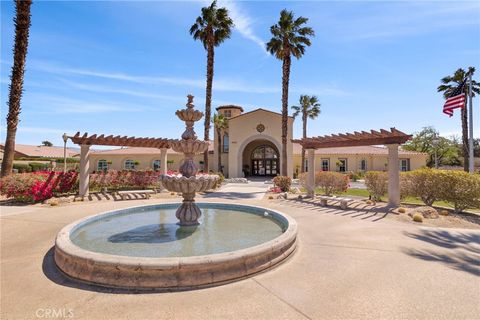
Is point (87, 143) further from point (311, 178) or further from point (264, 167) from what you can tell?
point (264, 167)

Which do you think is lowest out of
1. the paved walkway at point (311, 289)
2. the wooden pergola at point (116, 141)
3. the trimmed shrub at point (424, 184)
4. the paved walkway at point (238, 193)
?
the paved walkway at point (311, 289)

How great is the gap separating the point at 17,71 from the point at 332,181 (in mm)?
20963

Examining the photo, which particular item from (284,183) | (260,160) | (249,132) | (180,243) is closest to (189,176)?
(180,243)

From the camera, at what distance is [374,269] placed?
5066 millimetres

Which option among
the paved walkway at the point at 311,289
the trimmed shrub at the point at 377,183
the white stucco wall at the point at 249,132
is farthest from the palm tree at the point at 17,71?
Answer: the trimmed shrub at the point at 377,183

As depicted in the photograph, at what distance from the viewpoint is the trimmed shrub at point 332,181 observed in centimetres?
1661

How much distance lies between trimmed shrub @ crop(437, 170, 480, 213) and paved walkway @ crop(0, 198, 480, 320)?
5.16 meters

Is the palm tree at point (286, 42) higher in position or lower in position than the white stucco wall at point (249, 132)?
higher

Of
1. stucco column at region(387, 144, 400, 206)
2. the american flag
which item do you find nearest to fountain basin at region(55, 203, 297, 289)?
stucco column at region(387, 144, 400, 206)

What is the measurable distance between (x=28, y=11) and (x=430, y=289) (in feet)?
75.5

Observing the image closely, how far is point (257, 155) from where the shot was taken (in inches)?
1499

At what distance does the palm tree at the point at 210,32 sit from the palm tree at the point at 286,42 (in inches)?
170

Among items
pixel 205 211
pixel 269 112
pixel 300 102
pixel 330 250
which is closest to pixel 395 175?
pixel 330 250

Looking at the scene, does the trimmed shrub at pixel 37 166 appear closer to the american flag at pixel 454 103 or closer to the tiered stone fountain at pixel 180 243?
the tiered stone fountain at pixel 180 243
